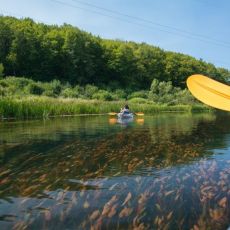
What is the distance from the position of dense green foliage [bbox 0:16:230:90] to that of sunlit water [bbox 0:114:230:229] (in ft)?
159

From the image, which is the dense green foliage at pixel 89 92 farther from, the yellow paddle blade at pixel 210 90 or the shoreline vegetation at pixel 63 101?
the yellow paddle blade at pixel 210 90

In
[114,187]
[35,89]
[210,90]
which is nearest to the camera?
[210,90]

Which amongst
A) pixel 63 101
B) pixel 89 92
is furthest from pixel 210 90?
pixel 89 92

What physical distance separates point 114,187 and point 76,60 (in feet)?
256

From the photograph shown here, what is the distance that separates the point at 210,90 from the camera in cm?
493

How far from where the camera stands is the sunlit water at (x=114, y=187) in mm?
6188

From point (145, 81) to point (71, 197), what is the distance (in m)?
94.1

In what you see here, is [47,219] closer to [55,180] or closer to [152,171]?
[55,180]

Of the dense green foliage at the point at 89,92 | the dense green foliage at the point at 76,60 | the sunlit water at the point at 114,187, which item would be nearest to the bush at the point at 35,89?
the dense green foliage at the point at 89,92

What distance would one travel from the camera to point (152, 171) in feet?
31.5

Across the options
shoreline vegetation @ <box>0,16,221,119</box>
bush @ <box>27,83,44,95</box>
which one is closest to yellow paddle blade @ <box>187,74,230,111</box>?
shoreline vegetation @ <box>0,16,221,119</box>

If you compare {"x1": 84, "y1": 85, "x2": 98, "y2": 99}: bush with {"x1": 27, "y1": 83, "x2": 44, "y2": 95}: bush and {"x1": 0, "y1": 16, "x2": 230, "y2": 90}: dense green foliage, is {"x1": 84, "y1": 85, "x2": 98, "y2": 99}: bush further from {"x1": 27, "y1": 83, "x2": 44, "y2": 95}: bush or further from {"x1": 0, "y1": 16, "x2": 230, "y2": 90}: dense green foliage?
{"x1": 27, "y1": 83, "x2": 44, "y2": 95}: bush

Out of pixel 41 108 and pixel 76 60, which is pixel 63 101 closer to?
pixel 41 108

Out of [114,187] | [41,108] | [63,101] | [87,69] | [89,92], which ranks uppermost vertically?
[87,69]
